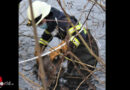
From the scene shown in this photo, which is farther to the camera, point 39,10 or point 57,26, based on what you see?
point 39,10

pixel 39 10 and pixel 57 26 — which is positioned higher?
pixel 39 10
